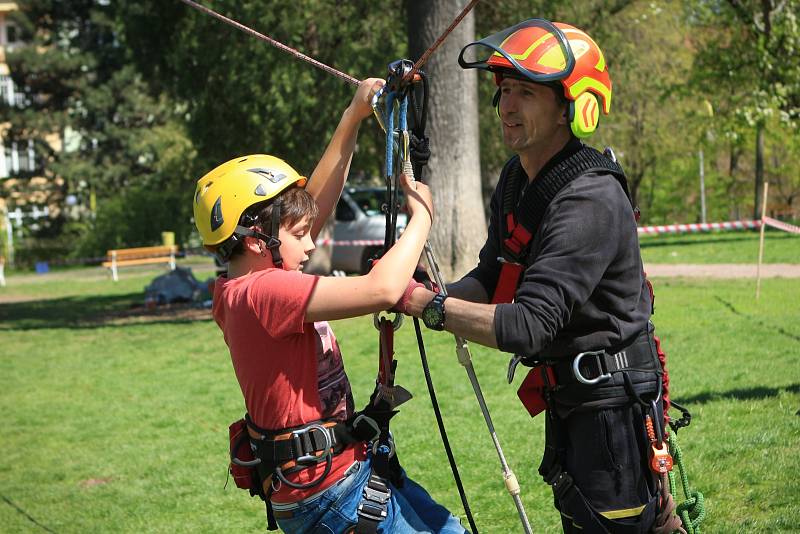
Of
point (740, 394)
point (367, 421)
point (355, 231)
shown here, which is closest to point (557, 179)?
point (367, 421)

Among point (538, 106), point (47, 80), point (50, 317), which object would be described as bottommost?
point (50, 317)

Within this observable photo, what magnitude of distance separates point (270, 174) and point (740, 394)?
5.86 meters

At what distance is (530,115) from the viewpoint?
3.29 meters

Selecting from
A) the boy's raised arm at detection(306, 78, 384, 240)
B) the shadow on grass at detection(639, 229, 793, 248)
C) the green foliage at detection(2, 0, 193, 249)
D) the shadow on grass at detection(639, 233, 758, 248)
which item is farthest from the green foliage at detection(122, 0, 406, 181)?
the green foliage at detection(2, 0, 193, 249)

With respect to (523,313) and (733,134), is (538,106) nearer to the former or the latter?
(523,313)

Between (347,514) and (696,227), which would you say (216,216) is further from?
(696,227)

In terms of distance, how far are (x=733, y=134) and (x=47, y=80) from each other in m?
31.4

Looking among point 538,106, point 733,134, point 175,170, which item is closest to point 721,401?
point 538,106

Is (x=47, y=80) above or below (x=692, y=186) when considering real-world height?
above

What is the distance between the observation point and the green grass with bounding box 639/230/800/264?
64.6 ft

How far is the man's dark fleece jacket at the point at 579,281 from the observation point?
2949 millimetres

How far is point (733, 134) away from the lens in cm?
2416

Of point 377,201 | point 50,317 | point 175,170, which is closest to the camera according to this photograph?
point 50,317

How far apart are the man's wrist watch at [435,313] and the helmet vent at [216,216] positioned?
759mm
